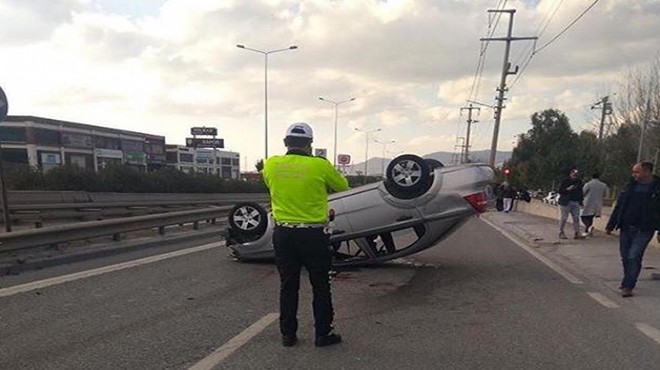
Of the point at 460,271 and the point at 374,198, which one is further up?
the point at 374,198

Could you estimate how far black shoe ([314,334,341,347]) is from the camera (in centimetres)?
475

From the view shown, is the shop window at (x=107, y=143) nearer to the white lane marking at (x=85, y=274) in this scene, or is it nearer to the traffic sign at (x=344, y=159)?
the traffic sign at (x=344, y=159)

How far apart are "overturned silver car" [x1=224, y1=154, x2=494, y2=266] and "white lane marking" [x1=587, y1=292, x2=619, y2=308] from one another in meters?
1.87

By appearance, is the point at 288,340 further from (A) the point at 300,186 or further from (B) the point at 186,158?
(B) the point at 186,158

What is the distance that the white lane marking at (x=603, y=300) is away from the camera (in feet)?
21.0

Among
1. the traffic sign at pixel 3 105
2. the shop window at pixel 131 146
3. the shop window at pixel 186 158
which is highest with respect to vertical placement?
the traffic sign at pixel 3 105

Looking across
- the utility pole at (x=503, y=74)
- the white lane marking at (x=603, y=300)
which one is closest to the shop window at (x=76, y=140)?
the utility pole at (x=503, y=74)

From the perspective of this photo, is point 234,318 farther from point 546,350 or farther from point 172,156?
point 172,156

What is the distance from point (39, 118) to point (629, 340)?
212ft

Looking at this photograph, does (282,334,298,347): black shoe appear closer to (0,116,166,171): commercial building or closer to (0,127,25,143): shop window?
(0,116,166,171): commercial building

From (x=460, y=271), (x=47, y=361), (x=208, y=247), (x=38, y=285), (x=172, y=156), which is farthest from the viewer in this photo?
(x=172, y=156)

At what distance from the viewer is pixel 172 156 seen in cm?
9488

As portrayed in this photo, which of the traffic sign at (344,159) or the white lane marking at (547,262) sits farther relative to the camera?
the traffic sign at (344,159)

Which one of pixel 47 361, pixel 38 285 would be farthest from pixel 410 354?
pixel 38 285
